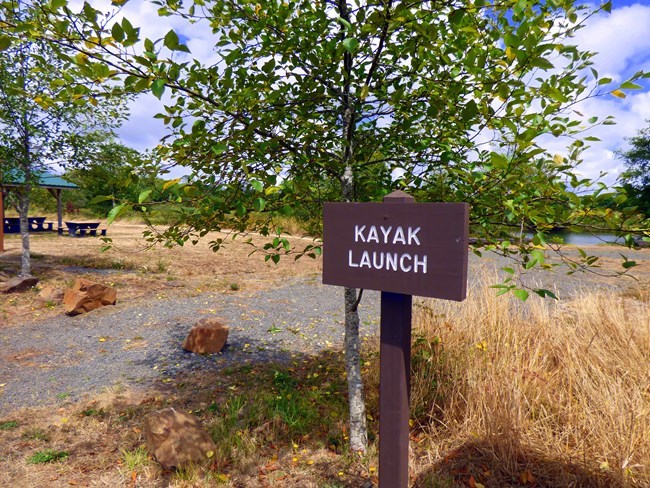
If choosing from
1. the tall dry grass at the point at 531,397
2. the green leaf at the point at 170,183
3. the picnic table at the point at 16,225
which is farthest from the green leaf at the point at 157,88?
the picnic table at the point at 16,225

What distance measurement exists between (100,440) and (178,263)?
307 inches

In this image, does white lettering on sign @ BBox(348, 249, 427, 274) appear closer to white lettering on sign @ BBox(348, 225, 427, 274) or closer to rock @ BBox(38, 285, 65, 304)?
white lettering on sign @ BBox(348, 225, 427, 274)

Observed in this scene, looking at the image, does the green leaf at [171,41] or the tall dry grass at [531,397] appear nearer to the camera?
the green leaf at [171,41]

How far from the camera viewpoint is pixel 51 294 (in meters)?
6.63

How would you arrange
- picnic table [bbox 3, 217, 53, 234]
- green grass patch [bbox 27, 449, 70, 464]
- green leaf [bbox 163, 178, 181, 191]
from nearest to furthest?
green leaf [bbox 163, 178, 181, 191] → green grass patch [bbox 27, 449, 70, 464] → picnic table [bbox 3, 217, 53, 234]

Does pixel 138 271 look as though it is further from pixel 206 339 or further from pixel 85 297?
pixel 206 339

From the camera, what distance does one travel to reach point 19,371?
13.8 ft

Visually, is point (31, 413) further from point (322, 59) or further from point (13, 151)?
point (13, 151)

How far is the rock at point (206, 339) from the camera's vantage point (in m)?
4.65

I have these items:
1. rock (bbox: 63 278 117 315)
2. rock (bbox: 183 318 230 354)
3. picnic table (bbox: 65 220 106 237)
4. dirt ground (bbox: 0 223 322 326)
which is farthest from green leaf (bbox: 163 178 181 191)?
picnic table (bbox: 65 220 106 237)

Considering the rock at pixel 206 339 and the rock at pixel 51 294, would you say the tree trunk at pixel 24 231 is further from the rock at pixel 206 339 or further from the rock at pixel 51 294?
the rock at pixel 206 339

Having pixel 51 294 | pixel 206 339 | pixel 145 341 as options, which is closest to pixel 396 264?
pixel 206 339

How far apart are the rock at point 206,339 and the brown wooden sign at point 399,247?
318 centimetres

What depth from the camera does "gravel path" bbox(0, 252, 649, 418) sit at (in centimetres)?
397
